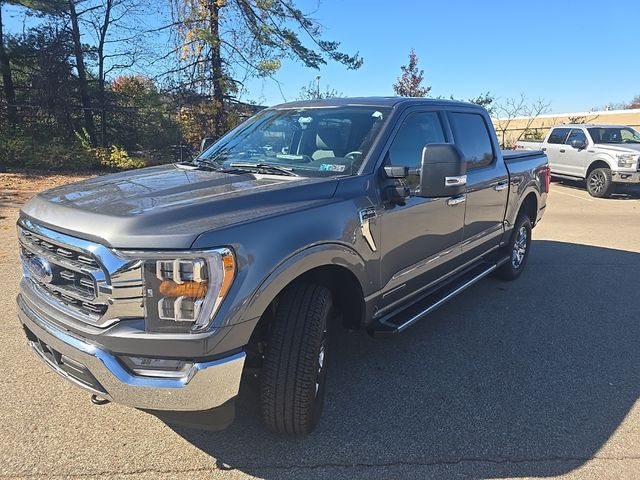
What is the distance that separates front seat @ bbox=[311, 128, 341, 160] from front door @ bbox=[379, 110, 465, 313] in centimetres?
38

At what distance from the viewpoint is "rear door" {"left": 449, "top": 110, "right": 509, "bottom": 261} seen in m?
4.41

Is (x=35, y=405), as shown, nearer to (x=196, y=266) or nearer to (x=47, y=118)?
(x=196, y=266)

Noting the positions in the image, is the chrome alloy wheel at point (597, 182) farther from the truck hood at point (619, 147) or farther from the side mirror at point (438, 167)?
the side mirror at point (438, 167)

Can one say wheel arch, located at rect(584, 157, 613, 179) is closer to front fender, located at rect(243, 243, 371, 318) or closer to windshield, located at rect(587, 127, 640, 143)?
windshield, located at rect(587, 127, 640, 143)

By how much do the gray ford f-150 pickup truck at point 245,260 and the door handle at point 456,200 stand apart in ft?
0.15

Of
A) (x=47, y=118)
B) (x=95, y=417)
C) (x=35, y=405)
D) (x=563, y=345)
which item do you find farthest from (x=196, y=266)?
(x=47, y=118)

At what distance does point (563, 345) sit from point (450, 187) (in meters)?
2.05

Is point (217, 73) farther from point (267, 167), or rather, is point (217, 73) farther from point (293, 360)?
point (293, 360)

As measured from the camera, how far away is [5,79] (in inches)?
622

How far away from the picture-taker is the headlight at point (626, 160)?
13.1 meters

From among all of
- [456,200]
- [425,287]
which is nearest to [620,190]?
[456,200]

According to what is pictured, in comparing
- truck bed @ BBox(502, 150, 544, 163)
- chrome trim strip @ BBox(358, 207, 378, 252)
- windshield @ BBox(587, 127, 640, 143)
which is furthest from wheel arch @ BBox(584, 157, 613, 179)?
chrome trim strip @ BBox(358, 207, 378, 252)

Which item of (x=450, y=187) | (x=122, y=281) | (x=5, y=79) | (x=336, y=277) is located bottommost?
(x=336, y=277)

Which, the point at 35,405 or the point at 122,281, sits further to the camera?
the point at 35,405
